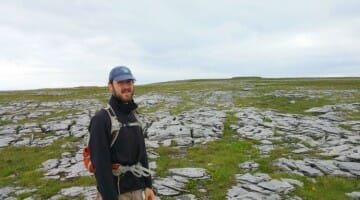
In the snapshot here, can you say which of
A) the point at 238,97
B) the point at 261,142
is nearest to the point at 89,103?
the point at 238,97

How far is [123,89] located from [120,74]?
1.03 feet

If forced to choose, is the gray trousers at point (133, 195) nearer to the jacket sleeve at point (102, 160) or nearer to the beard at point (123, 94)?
the jacket sleeve at point (102, 160)

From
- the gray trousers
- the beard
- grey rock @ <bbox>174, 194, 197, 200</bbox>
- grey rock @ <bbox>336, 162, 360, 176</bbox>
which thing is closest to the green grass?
grey rock @ <bbox>174, 194, 197, 200</bbox>

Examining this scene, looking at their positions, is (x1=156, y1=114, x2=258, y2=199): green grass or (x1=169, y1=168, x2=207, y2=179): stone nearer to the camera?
(x1=156, y1=114, x2=258, y2=199): green grass

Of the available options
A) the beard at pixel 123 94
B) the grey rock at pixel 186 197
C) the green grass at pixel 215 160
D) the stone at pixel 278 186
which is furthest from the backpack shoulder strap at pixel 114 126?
the stone at pixel 278 186

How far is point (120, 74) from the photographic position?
297 inches

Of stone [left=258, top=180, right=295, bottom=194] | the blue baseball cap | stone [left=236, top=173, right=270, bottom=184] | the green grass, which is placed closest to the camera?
the blue baseball cap

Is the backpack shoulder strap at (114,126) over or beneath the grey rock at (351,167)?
over

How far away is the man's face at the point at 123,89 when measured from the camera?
24.9ft

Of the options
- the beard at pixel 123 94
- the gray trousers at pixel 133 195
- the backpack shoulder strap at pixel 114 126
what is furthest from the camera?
the gray trousers at pixel 133 195

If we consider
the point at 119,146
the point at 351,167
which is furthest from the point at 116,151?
the point at 351,167

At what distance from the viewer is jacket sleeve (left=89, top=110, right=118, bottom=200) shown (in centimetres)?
718

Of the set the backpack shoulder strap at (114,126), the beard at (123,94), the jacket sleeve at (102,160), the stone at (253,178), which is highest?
the beard at (123,94)

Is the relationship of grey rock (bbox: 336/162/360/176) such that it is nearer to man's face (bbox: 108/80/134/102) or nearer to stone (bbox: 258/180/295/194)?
stone (bbox: 258/180/295/194)
